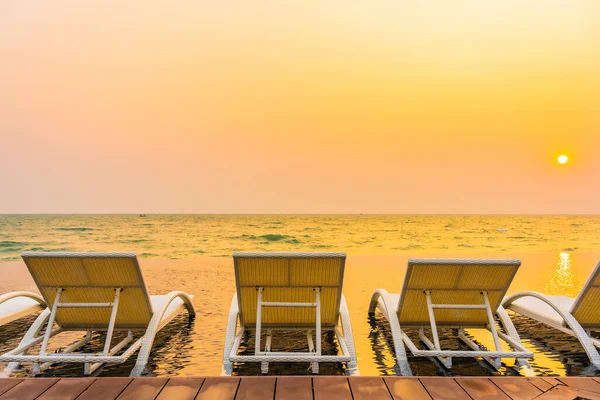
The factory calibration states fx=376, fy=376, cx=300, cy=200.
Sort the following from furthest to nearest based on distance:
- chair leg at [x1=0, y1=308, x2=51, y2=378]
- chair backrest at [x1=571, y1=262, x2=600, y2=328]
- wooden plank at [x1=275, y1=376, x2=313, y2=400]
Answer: chair backrest at [x1=571, y1=262, x2=600, y2=328] → chair leg at [x1=0, y1=308, x2=51, y2=378] → wooden plank at [x1=275, y1=376, x2=313, y2=400]

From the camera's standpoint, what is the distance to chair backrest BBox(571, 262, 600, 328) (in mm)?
3414

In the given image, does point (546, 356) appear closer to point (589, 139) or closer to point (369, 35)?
point (369, 35)

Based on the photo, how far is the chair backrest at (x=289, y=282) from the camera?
3227mm

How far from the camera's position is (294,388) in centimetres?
235

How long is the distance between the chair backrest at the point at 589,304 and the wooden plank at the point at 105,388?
392cm

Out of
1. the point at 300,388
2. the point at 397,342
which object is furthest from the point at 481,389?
the point at 300,388

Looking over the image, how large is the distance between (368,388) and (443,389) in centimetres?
48

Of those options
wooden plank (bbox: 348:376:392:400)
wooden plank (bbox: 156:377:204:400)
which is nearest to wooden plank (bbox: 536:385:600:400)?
wooden plank (bbox: 348:376:392:400)

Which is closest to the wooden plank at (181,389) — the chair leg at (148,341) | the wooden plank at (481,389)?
the chair leg at (148,341)

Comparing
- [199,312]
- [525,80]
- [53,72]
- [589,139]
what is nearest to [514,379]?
[199,312]

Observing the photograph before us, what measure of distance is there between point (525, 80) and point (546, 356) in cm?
1874

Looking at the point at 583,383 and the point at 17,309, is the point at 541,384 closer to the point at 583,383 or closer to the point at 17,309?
the point at 583,383

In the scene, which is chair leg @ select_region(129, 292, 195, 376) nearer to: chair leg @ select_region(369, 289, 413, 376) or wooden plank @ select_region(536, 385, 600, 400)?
chair leg @ select_region(369, 289, 413, 376)

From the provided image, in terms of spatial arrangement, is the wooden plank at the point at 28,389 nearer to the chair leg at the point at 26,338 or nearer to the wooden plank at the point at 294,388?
the chair leg at the point at 26,338
